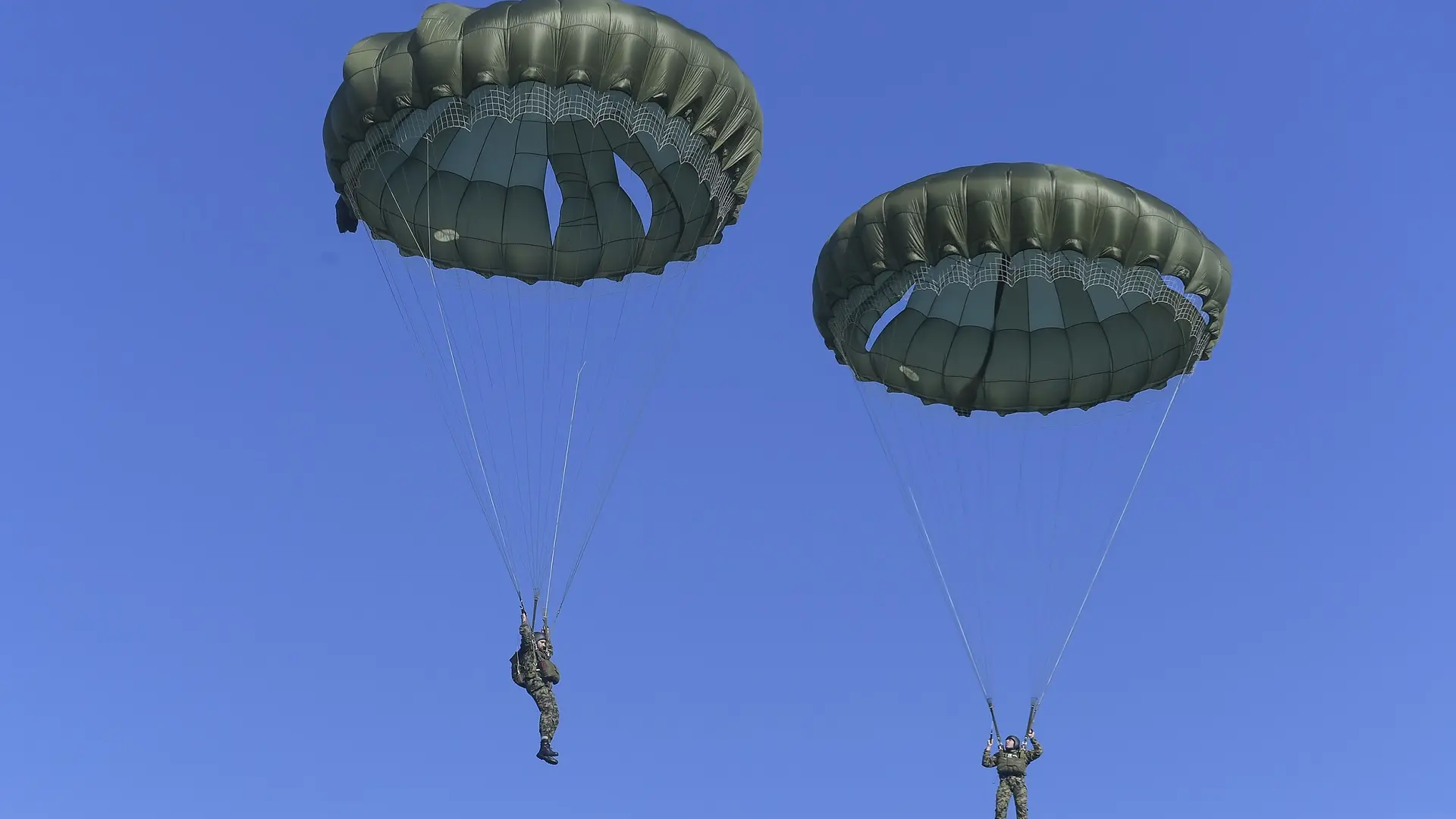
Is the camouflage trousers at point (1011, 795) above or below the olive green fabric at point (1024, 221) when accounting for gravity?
below

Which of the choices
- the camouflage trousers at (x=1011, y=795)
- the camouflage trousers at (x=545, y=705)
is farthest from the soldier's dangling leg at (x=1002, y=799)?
the camouflage trousers at (x=545, y=705)

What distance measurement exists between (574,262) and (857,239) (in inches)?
170

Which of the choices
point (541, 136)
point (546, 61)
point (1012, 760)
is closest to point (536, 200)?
point (541, 136)

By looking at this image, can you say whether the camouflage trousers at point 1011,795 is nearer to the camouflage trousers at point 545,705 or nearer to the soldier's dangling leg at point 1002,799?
the soldier's dangling leg at point 1002,799

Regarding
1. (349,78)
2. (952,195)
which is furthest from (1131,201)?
(349,78)

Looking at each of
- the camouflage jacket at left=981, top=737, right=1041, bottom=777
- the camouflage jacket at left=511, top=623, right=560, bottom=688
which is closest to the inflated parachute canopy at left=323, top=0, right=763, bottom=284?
the camouflage jacket at left=511, top=623, right=560, bottom=688

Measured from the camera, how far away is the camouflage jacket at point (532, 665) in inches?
1291

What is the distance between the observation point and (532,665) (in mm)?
32781

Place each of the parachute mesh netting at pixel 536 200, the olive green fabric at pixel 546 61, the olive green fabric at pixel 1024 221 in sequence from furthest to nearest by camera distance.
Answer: the parachute mesh netting at pixel 536 200
the olive green fabric at pixel 1024 221
the olive green fabric at pixel 546 61

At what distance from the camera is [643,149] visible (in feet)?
113

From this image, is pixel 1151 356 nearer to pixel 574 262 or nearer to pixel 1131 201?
pixel 1131 201

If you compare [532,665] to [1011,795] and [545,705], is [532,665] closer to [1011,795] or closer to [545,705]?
[545,705]

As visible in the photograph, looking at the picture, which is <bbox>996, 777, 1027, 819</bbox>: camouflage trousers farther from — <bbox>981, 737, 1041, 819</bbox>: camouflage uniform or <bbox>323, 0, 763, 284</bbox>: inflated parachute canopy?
<bbox>323, 0, 763, 284</bbox>: inflated parachute canopy

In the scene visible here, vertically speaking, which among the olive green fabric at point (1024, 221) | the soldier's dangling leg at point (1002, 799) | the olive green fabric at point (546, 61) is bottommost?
the soldier's dangling leg at point (1002, 799)
